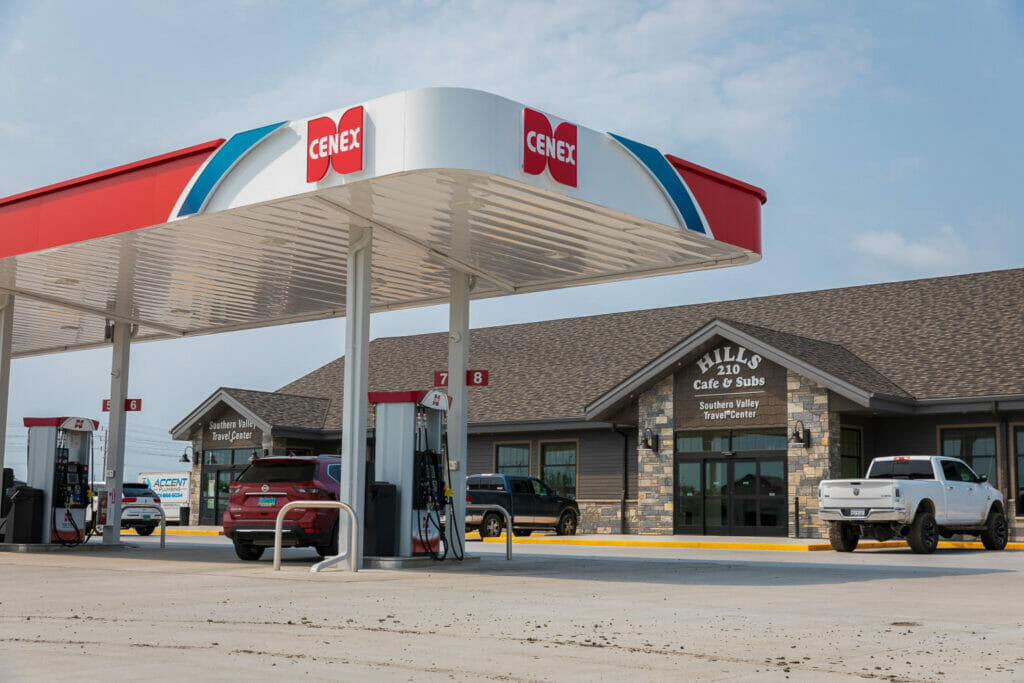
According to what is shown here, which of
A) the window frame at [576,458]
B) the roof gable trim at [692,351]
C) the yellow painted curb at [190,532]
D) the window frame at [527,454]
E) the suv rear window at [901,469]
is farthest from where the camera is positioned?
the window frame at [527,454]

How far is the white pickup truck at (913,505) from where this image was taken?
2152 cm

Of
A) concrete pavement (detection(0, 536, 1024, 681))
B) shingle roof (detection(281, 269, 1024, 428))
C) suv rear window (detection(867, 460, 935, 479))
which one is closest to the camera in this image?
concrete pavement (detection(0, 536, 1024, 681))

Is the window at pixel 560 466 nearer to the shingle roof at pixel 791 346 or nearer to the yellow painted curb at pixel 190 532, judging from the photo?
the shingle roof at pixel 791 346

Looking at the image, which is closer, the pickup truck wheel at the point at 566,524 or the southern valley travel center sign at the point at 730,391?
the southern valley travel center sign at the point at 730,391

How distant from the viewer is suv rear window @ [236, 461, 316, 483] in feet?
59.5

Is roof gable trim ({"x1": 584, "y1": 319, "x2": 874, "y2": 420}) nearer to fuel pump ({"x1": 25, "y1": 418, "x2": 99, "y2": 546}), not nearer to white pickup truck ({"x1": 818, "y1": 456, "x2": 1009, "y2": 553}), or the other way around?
white pickup truck ({"x1": 818, "y1": 456, "x2": 1009, "y2": 553})

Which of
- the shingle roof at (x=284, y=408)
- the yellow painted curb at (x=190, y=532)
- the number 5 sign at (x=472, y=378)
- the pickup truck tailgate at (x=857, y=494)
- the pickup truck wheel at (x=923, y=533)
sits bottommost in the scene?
the yellow painted curb at (x=190, y=532)

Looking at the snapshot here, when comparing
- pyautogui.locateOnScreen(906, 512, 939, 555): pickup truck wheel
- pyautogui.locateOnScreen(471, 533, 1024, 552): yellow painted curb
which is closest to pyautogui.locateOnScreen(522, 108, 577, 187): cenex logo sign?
pyautogui.locateOnScreen(906, 512, 939, 555): pickup truck wheel

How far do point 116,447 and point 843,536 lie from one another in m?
14.0

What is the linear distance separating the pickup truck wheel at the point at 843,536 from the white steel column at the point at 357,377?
10812 mm

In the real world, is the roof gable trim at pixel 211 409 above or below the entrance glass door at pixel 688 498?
above

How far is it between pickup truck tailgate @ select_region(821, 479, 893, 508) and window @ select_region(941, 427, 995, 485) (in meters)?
7.47

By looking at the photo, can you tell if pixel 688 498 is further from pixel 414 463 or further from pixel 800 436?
pixel 414 463

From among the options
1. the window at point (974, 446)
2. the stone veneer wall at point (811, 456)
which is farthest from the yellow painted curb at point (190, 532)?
the window at point (974, 446)
